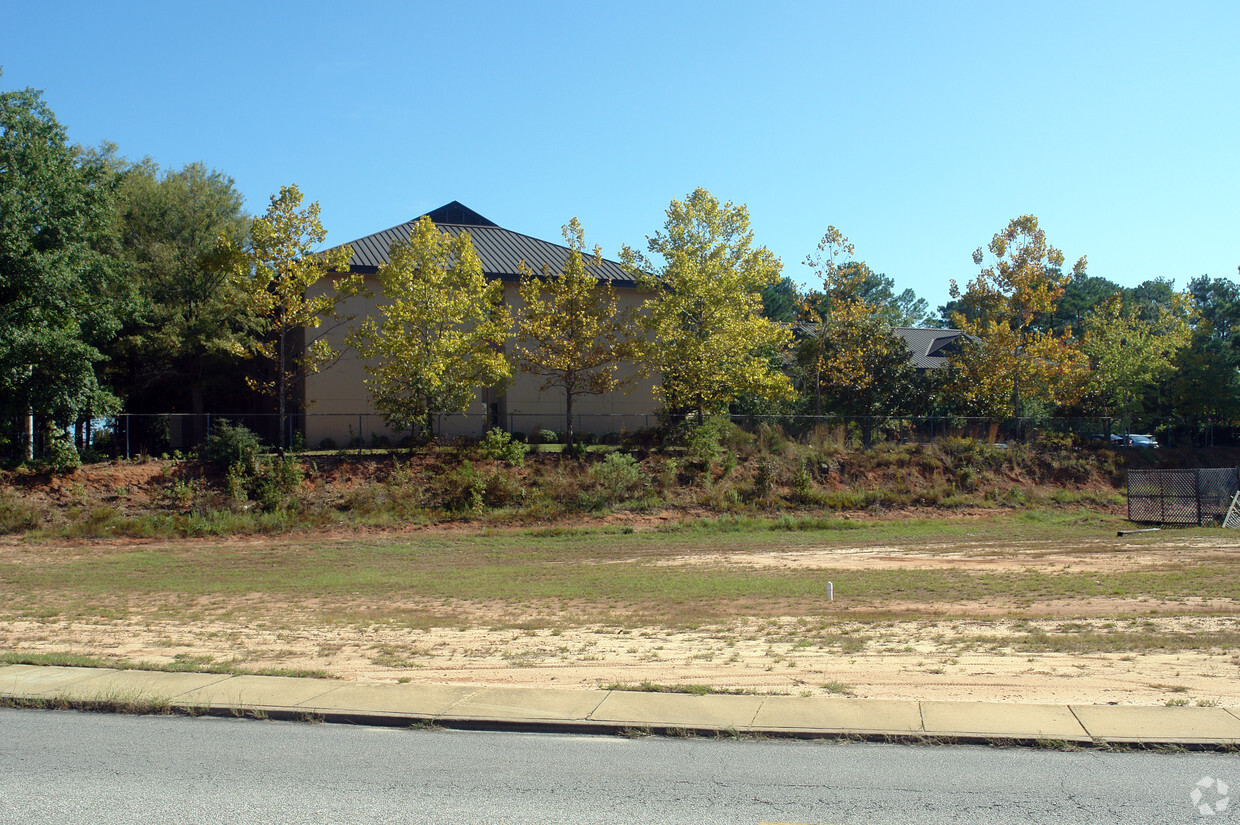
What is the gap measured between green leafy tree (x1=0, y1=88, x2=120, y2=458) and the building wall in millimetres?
8752

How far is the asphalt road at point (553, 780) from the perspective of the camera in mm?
6410

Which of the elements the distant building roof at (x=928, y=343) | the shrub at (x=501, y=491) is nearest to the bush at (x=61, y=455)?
the shrub at (x=501, y=491)

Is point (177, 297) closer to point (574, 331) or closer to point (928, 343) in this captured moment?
point (574, 331)

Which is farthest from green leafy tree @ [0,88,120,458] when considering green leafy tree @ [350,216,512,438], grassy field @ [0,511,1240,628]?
green leafy tree @ [350,216,512,438]

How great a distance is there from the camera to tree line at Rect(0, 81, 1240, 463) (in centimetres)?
3319

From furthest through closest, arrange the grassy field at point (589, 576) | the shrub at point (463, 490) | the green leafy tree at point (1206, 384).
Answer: the green leafy tree at point (1206, 384) → the shrub at point (463, 490) → the grassy field at point (589, 576)

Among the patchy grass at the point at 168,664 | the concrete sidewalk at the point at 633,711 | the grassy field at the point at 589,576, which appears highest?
the concrete sidewalk at the point at 633,711

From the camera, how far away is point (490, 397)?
44500 millimetres

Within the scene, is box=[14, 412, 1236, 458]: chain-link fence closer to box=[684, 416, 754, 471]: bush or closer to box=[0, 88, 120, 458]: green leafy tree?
A: box=[684, 416, 754, 471]: bush

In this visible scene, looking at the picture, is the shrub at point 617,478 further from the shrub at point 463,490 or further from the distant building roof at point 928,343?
the distant building roof at point 928,343

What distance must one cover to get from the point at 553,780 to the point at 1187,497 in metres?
35.1

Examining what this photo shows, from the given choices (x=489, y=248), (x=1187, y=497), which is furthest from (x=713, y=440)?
(x=1187, y=497)

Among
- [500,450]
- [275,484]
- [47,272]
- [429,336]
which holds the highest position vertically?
[47,272]

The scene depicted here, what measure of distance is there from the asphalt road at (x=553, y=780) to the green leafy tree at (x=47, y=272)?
91.9 ft
